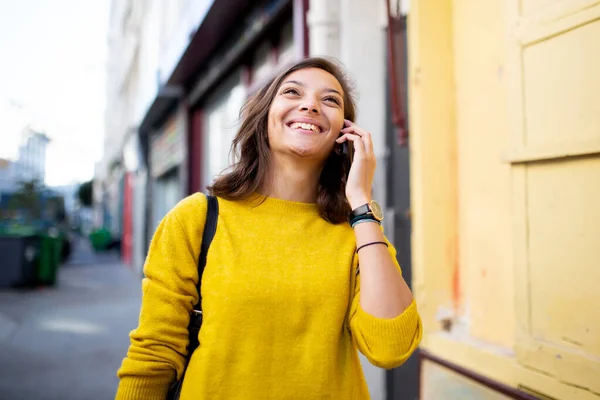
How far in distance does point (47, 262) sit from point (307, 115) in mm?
9840

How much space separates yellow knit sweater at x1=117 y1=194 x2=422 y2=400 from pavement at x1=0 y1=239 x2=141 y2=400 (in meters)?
2.87

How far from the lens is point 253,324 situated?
1342 millimetres

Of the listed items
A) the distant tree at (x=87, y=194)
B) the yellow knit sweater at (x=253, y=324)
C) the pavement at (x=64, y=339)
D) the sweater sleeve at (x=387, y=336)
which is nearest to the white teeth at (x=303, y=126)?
the yellow knit sweater at (x=253, y=324)

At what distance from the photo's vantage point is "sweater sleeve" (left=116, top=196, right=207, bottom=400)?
133cm

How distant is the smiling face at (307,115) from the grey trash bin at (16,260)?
30.6 feet

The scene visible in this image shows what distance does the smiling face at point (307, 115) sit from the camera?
5.13ft

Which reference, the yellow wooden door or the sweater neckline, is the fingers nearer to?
the sweater neckline

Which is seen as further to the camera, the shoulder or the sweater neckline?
the sweater neckline

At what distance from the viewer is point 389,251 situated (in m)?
1.49

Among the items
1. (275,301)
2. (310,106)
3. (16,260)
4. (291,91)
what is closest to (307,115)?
(310,106)

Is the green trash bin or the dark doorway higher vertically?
the dark doorway

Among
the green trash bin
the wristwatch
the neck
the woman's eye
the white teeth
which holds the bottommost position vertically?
the green trash bin

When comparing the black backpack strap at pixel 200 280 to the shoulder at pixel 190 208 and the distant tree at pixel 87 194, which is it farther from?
the distant tree at pixel 87 194

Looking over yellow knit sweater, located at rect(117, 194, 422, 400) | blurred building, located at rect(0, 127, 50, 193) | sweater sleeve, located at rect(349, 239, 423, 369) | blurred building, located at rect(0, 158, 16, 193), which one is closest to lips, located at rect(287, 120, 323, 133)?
yellow knit sweater, located at rect(117, 194, 422, 400)
